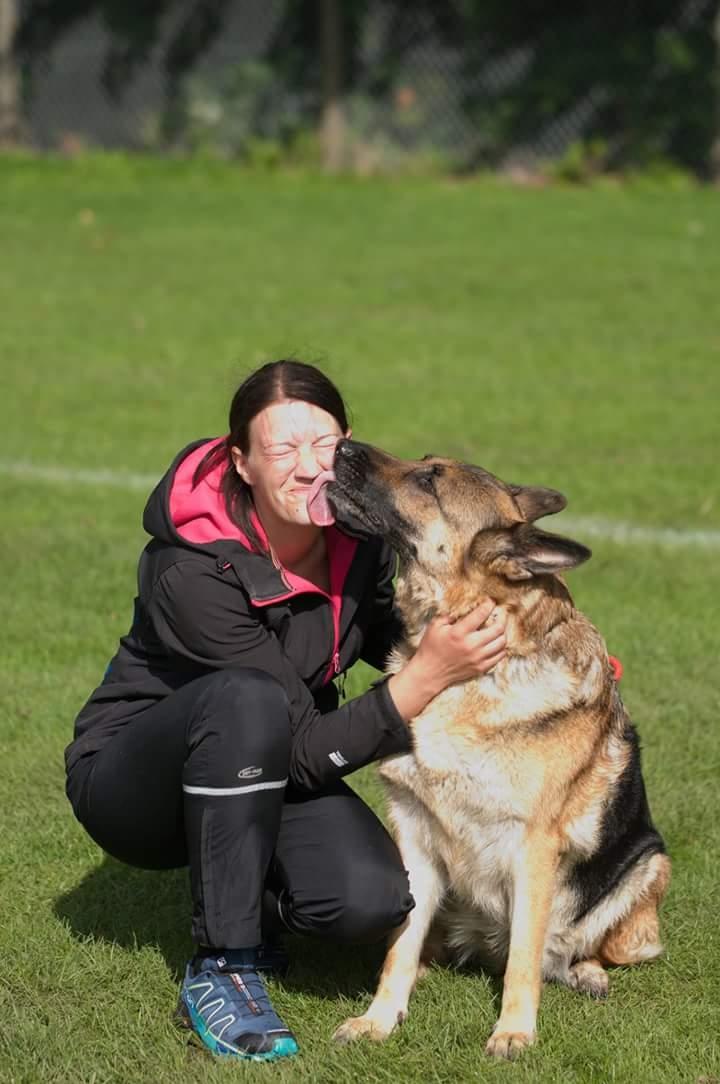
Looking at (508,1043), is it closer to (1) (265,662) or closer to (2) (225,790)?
(2) (225,790)

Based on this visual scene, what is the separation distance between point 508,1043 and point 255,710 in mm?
1009

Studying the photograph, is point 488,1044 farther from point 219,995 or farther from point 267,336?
point 267,336

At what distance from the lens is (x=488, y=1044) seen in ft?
12.6

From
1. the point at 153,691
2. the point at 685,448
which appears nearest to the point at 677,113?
the point at 685,448

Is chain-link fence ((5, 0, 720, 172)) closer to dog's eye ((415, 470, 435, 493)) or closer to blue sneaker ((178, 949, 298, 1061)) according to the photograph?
dog's eye ((415, 470, 435, 493))

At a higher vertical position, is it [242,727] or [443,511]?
[443,511]

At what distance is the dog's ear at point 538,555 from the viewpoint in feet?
12.8

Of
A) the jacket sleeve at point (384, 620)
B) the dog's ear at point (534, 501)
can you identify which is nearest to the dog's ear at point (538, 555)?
the dog's ear at point (534, 501)

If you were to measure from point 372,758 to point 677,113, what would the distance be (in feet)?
49.6

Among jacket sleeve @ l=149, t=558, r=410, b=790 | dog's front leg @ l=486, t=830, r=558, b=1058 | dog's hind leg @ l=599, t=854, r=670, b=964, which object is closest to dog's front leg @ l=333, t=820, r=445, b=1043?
dog's front leg @ l=486, t=830, r=558, b=1058

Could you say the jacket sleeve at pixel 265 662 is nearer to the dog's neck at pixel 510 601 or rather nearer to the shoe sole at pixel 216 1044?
the dog's neck at pixel 510 601

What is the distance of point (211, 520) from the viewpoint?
406 cm

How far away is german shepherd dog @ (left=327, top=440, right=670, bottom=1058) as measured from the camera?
13.1 ft

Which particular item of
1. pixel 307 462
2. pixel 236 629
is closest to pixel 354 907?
pixel 236 629
